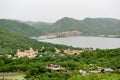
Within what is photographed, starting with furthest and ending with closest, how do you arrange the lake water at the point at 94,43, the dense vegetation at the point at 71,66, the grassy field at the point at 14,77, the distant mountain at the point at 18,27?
the distant mountain at the point at 18,27, the lake water at the point at 94,43, the grassy field at the point at 14,77, the dense vegetation at the point at 71,66

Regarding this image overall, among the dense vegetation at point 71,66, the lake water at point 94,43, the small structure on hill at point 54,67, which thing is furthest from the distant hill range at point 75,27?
the small structure on hill at point 54,67

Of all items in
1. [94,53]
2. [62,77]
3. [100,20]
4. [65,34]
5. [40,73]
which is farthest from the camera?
[100,20]

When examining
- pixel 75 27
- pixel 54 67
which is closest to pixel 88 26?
pixel 75 27

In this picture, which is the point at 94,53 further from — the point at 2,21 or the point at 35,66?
the point at 2,21

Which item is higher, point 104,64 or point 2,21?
point 2,21

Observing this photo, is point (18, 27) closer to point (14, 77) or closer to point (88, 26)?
point (88, 26)

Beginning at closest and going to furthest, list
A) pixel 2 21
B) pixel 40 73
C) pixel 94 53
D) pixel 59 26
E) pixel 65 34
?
1. pixel 40 73
2. pixel 94 53
3. pixel 2 21
4. pixel 65 34
5. pixel 59 26

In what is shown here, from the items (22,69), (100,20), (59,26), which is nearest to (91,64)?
(22,69)

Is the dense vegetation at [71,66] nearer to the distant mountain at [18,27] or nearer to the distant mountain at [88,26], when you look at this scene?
the distant mountain at [18,27]
